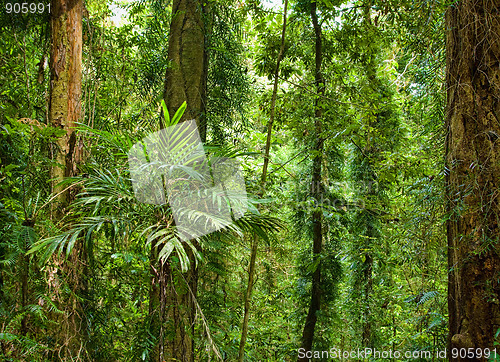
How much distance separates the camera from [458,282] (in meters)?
2.20

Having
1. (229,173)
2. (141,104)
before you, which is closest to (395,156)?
(229,173)

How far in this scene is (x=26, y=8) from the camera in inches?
97.9

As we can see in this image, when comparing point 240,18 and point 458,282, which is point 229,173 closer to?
point 458,282

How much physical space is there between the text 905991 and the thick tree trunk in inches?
118

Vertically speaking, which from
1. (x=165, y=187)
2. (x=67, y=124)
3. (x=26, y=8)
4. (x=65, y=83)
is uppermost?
(x=26, y=8)

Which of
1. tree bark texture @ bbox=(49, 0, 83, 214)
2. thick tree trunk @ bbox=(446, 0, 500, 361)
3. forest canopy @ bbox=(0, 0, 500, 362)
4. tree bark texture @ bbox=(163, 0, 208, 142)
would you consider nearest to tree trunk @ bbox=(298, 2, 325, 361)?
forest canopy @ bbox=(0, 0, 500, 362)

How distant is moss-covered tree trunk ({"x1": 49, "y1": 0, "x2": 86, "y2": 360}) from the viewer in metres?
2.14

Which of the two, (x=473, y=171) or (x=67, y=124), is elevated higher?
(x=67, y=124)

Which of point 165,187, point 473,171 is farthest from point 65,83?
point 473,171

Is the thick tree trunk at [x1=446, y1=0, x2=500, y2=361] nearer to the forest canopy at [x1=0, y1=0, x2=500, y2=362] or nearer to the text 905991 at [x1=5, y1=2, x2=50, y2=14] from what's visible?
the forest canopy at [x1=0, y1=0, x2=500, y2=362]

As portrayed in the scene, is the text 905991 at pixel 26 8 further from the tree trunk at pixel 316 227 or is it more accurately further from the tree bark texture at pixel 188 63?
the tree trunk at pixel 316 227

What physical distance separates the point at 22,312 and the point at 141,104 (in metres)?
2.13

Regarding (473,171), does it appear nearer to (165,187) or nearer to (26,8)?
(165,187)

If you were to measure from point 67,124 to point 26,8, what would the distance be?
1.04 m
